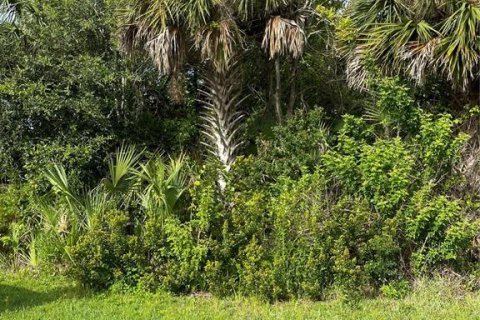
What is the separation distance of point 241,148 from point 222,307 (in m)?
3.78

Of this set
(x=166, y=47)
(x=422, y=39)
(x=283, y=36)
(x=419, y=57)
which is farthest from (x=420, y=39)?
(x=166, y=47)

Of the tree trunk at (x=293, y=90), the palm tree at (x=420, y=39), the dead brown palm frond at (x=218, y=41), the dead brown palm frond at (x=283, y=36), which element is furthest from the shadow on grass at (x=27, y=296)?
the palm tree at (x=420, y=39)

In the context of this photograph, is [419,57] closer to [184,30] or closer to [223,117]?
[223,117]

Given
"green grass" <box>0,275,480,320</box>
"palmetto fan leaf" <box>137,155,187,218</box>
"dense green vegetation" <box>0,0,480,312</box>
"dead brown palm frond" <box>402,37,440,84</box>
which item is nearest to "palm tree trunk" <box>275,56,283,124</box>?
"dense green vegetation" <box>0,0,480,312</box>

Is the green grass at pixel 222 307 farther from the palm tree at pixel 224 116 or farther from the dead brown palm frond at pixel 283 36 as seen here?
the dead brown palm frond at pixel 283 36

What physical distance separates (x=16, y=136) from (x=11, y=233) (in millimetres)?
1854

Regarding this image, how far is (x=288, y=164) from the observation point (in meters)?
8.63

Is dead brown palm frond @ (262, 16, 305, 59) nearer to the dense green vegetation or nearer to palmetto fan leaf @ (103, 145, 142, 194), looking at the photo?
the dense green vegetation

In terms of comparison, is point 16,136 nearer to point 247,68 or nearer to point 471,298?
point 247,68

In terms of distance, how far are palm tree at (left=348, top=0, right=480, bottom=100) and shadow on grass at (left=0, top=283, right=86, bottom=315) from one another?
5.86 meters

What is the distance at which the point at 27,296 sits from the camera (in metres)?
7.70

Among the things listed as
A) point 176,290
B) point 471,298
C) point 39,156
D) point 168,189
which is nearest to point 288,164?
point 168,189

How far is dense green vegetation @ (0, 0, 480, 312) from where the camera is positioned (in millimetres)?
Answer: 7230

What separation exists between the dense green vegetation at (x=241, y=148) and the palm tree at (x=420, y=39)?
0.03m
